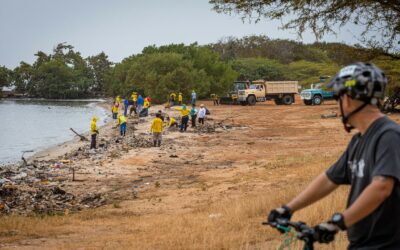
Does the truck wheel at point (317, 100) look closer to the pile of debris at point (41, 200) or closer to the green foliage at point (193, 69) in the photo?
the green foliage at point (193, 69)

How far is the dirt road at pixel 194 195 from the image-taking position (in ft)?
27.5

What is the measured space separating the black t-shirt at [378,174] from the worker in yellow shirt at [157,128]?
72.9 feet

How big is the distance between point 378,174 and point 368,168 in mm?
137

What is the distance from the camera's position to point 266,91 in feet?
177

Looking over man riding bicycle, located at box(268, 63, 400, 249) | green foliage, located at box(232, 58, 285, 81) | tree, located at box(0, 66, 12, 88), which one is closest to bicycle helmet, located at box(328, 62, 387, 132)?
man riding bicycle, located at box(268, 63, 400, 249)

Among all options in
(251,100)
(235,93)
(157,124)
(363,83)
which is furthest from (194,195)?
(235,93)

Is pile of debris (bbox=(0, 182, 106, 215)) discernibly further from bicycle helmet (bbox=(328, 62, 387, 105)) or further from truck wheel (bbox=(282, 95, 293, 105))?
truck wheel (bbox=(282, 95, 293, 105))

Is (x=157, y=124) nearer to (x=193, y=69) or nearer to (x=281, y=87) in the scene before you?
(x=281, y=87)

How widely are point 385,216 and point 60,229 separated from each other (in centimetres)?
809

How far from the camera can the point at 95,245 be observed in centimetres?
844

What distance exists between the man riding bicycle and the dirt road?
10.2ft

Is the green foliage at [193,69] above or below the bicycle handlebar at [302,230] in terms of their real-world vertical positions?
above

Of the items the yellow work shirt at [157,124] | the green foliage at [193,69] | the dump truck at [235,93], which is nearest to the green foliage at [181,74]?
the green foliage at [193,69]

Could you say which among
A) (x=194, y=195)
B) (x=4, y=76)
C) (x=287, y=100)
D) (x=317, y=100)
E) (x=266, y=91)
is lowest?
(x=194, y=195)
